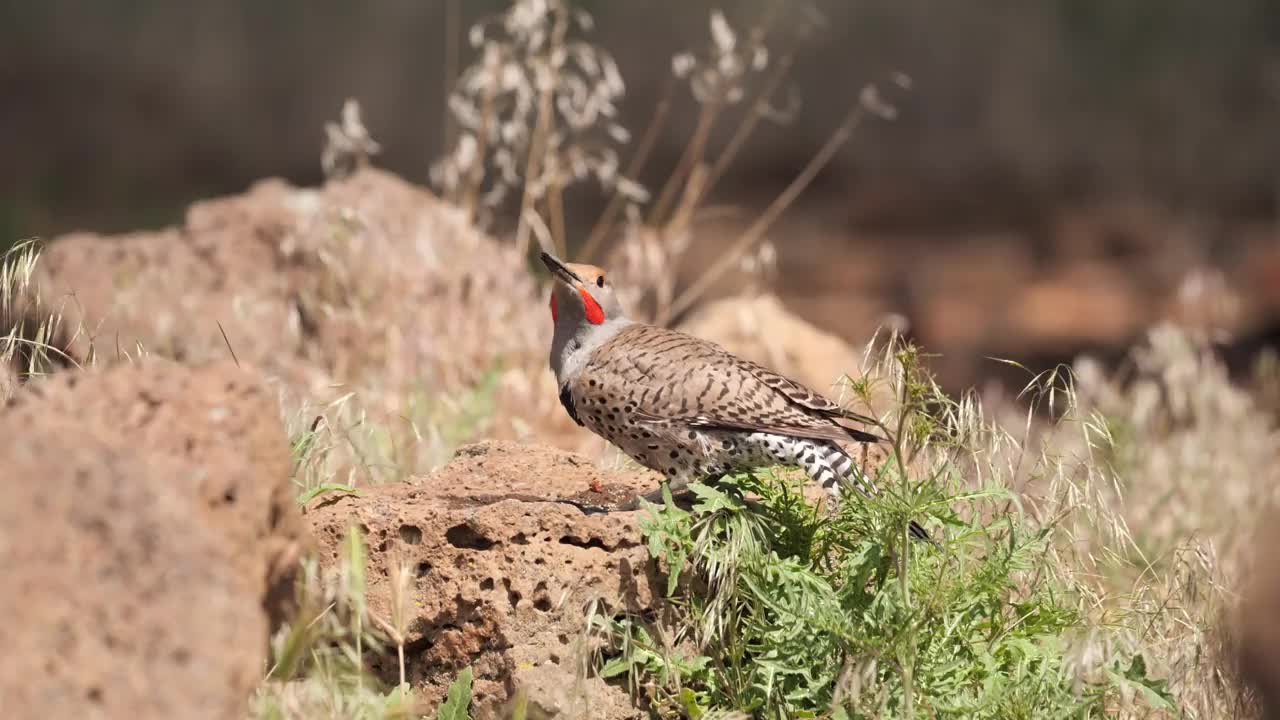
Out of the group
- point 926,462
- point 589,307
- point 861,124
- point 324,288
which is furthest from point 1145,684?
point 861,124

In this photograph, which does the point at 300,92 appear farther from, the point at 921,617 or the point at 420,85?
the point at 921,617

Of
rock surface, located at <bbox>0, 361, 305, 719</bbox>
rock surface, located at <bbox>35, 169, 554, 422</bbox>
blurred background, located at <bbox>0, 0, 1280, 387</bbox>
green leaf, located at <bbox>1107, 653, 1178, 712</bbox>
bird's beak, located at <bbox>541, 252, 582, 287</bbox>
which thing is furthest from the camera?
blurred background, located at <bbox>0, 0, 1280, 387</bbox>

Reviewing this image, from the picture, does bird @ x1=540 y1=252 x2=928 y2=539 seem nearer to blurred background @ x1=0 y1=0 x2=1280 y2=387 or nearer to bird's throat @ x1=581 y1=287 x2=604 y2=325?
bird's throat @ x1=581 y1=287 x2=604 y2=325

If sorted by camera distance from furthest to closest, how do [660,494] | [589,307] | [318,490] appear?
[589,307], [660,494], [318,490]

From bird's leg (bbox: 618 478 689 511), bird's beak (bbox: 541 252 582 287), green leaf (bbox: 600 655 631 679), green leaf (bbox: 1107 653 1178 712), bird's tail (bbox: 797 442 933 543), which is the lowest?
green leaf (bbox: 600 655 631 679)

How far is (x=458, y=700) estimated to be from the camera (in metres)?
3.90

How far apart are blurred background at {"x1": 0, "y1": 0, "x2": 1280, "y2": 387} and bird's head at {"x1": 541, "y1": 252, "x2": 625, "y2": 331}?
6.08m

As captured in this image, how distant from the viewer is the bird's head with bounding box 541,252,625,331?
15.7 ft

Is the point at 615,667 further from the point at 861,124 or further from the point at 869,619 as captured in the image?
the point at 861,124

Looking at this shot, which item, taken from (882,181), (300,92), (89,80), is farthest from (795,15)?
(89,80)

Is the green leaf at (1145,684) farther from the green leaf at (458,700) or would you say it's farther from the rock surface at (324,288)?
the rock surface at (324,288)

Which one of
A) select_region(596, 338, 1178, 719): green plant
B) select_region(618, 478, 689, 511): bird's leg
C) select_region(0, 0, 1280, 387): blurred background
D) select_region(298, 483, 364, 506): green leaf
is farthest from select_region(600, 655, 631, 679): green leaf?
select_region(0, 0, 1280, 387): blurred background

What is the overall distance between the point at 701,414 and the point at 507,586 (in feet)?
2.28

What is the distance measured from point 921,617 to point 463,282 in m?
3.52
